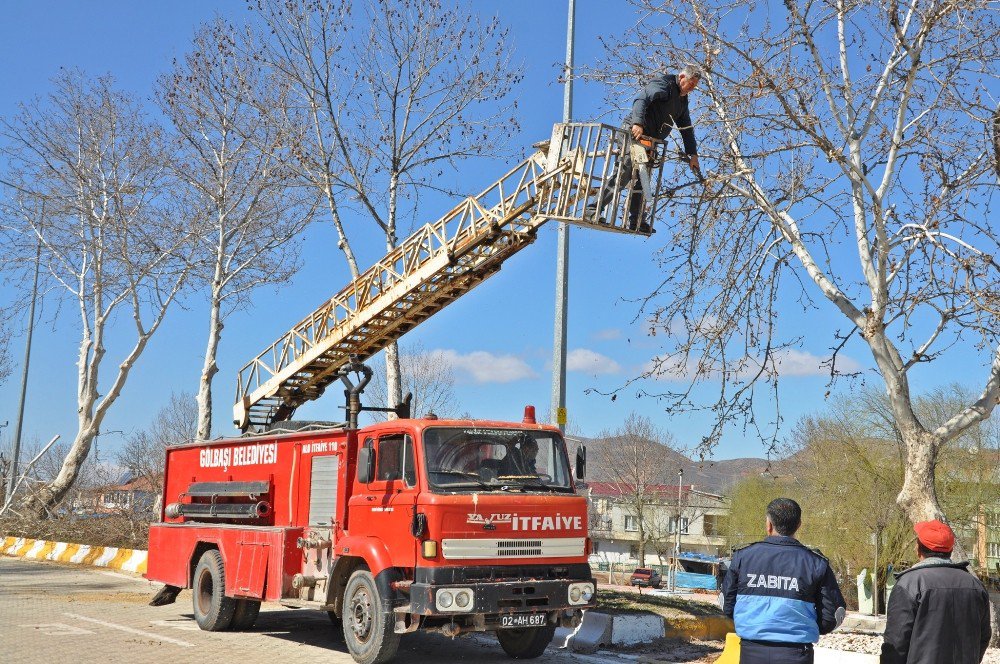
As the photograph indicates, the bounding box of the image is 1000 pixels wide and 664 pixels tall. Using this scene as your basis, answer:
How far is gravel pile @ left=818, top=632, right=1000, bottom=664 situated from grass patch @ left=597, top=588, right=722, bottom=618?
70.2 inches

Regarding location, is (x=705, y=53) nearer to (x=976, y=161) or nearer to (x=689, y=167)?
(x=689, y=167)

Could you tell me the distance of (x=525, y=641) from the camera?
1034 cm

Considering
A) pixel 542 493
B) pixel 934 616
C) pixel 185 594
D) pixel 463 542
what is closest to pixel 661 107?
pixel 542 493

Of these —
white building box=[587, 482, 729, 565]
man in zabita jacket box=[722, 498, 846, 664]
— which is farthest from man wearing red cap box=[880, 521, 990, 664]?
white building box=[587, 482, 729, 565]

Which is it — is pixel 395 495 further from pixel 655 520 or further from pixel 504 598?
pixel 655 520

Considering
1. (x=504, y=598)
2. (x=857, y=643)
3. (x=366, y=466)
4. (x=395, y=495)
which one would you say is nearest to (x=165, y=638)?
(x=366, y=466)

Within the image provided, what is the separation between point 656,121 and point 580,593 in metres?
5.34

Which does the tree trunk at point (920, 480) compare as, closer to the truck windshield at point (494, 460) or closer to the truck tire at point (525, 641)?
the truck windshield at point (494, 460)

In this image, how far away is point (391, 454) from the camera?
10039mm

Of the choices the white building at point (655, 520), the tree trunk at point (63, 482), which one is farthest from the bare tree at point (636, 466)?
the tree trunk at point (63, 482)

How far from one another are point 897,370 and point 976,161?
2487mm

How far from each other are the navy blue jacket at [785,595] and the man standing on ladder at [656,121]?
242 inches

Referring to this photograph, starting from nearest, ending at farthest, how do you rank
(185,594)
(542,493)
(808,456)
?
(542,493) → (185,594) → (808,456)

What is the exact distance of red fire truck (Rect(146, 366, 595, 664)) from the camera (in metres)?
9.22
